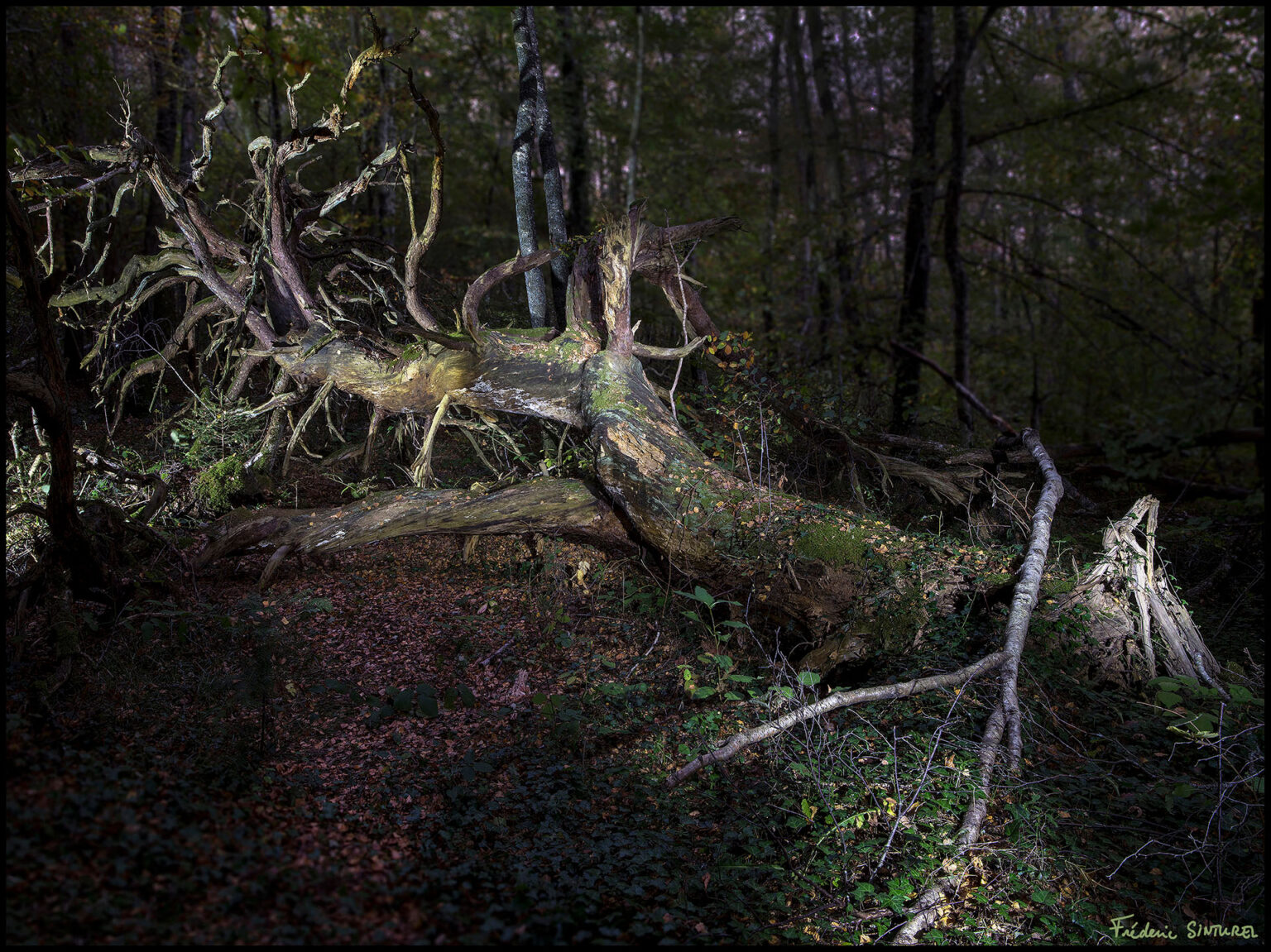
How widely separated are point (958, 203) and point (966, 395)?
3436 mm

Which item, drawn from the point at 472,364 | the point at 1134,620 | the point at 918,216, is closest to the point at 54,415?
the point at 472,364

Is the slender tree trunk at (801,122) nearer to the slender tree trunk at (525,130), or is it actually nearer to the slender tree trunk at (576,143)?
the slender tree trunk at (576,143)

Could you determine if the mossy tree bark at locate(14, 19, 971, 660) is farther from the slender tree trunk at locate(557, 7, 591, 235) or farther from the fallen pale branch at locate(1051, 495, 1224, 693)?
the slender tree trunk at locate(557, 7, 591, 235)

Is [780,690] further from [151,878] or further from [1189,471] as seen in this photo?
[1189,471]

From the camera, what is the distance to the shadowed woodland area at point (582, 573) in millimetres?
2803

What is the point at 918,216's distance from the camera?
9.07 meters

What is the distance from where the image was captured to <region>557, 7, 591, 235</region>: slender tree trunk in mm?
9477

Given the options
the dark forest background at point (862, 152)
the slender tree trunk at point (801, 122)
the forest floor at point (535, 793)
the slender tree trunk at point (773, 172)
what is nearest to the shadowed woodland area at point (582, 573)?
the forest floor at point (535, 793)

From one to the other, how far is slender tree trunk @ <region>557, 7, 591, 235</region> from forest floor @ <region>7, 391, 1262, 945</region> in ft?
21.8

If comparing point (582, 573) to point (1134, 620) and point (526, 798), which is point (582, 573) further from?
point (1134, 620)

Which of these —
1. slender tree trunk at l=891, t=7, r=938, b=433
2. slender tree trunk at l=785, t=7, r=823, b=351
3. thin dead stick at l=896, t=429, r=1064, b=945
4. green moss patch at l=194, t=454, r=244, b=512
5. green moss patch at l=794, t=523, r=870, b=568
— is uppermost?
slender tree trunk at l=785, t=7, r=823, b=351

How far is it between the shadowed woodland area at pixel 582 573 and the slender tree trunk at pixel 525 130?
0.06 meters

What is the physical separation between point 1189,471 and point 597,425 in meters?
7.95

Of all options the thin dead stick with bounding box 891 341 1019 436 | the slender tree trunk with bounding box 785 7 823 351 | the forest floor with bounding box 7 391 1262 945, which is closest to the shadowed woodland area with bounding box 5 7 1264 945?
the forest floor with bounding box 7 391 1262 945
